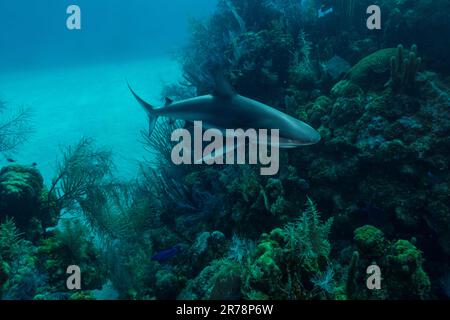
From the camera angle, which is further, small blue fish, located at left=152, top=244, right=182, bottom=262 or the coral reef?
small blue fish, located at left=152, top=244, right=182, bottom=262

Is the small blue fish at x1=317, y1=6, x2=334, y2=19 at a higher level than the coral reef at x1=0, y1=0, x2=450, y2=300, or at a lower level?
higher

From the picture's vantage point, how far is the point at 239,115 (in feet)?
12.1

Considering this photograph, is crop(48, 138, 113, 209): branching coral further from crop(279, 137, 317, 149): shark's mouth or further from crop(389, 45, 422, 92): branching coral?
crop(389, 45, 422, 92): branching coral

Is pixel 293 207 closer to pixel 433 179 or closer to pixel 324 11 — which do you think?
pixel 433 179

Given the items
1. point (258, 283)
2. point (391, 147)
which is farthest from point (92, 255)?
point (391, 147)

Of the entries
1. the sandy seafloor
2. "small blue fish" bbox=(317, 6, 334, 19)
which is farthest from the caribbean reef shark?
"small blue fish" bbox=(317, 6, 334, 19)

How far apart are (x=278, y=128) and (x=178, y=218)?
286 cm

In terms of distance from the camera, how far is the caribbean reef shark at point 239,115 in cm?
323

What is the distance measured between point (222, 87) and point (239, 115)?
0.44m

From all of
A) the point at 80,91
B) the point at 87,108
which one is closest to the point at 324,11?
the point at 87,108

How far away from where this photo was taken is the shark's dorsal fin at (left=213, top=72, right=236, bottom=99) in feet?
12.3

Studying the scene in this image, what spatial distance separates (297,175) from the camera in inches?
186

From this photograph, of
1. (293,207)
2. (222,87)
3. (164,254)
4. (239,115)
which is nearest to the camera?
(239,115)

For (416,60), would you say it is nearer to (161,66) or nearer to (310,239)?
(310,239)
